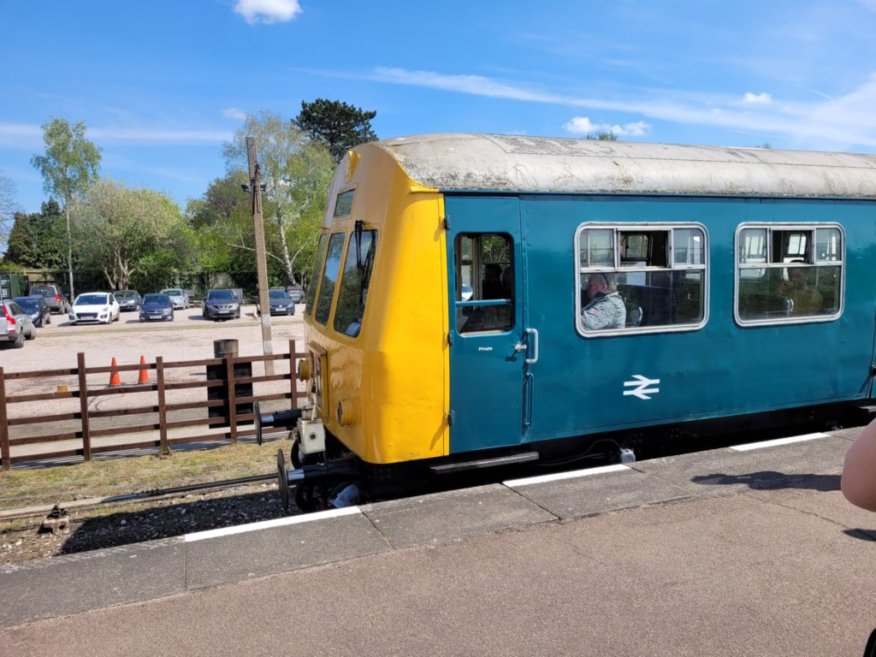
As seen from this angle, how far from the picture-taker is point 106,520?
22.6 ft

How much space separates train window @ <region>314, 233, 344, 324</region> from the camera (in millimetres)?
5961

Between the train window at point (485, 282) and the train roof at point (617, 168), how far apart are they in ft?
1.33

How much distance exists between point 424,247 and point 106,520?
439 cm

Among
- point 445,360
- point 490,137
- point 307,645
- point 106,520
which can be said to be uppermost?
point 490,137

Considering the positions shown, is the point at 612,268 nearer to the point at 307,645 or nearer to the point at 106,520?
the point at 307,645

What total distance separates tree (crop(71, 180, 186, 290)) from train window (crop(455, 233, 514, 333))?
55854 millimetres

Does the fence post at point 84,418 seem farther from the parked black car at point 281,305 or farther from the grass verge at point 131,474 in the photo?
the parked black car at point 281,305

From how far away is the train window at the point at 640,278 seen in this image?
555cm

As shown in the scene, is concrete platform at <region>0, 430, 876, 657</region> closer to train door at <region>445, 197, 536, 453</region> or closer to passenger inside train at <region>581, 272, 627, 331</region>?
train door at <region>445, 197, 536, 453</region>

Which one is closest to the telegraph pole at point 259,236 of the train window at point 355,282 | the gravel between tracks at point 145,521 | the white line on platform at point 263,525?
the gravel between tracks at point 145,521

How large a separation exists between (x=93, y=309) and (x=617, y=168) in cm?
3525

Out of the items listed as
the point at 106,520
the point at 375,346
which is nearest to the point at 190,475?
the point at 106,520

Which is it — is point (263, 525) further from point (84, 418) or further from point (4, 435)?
point (4, 435)

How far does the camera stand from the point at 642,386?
5793 millimetres
